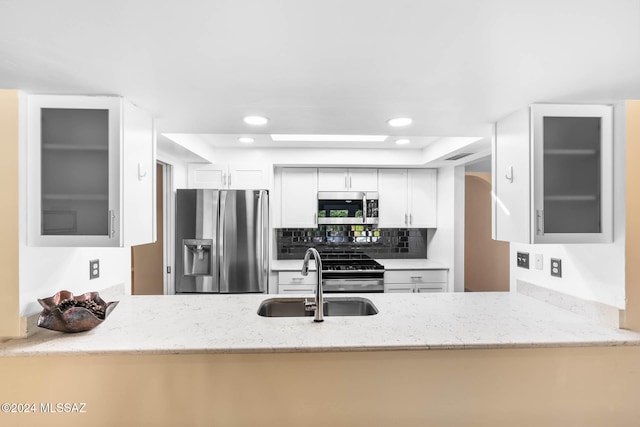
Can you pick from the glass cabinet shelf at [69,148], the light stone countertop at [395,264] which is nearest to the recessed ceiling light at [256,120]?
the glass cabinet shelf at [69,148]

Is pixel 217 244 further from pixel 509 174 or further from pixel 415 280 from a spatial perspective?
pixel 509 174

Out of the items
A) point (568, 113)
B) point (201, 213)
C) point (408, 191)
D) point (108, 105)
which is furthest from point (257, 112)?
point (408, 191)

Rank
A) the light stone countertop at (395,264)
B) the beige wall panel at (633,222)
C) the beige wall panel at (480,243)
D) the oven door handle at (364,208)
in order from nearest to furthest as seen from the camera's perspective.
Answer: the beige wall panel at (633,222) → the light stone countertop at (395,264) → the oven door handle at (364,208) → the beige wall panel at (480,243)

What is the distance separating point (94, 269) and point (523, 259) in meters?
2.73

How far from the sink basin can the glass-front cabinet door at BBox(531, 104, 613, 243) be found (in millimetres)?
1120

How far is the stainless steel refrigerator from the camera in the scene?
329cm

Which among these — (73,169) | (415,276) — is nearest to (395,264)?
(415,276)

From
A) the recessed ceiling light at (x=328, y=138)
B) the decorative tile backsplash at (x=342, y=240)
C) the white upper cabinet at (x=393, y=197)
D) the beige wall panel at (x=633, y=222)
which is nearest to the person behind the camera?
the beige wall panel at (x=633, y=222)

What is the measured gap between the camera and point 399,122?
6.39 ft

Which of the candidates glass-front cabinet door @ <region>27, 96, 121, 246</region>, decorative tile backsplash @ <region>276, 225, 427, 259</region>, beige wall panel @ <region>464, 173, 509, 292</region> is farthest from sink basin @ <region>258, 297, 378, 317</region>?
beige wall panel @ <region>464, 173, 509, 292</region>

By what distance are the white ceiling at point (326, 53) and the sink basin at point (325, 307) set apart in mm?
1250

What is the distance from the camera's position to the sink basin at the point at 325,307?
7.13 ft

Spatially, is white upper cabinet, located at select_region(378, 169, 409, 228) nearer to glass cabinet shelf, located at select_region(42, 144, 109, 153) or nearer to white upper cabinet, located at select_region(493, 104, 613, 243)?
white upper cabinet, located at select_region(493, 104, 613, 243)

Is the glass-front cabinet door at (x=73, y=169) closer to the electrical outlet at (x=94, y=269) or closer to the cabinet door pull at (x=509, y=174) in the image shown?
the electrical outlet at (x=94, y=269)
